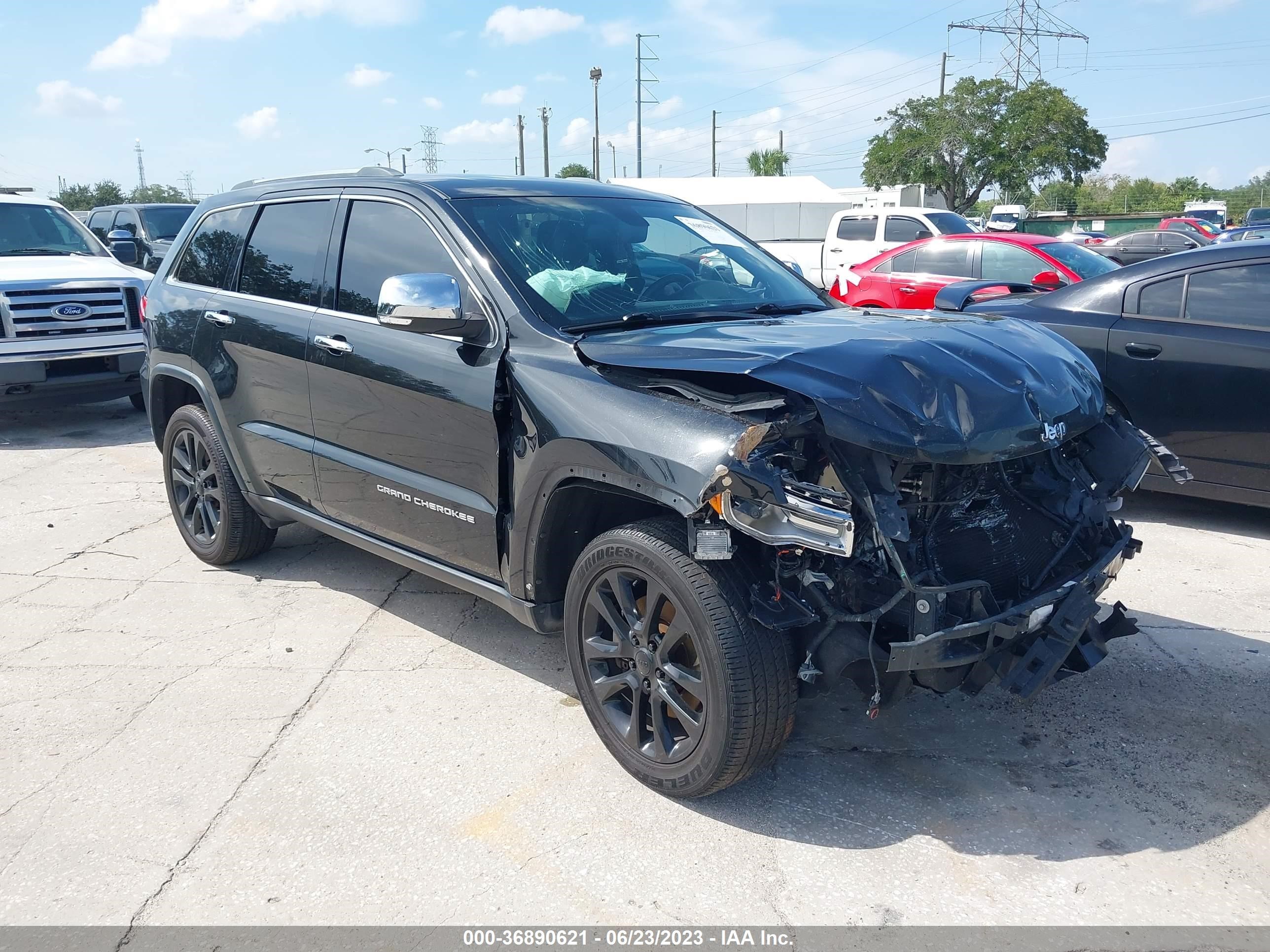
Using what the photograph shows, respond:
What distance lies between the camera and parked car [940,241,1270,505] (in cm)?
548

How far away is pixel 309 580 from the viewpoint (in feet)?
17.8

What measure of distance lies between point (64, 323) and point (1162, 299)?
880cm

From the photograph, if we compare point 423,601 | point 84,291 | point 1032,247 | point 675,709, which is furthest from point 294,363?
point 1032,247

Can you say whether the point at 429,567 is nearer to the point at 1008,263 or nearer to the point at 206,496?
the point at 206,496

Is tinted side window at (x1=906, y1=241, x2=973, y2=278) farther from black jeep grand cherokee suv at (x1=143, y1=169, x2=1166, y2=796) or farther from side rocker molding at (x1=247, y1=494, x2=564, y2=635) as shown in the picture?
side rocker molding at (x1=247, y1=494, x2=564, y2=635)

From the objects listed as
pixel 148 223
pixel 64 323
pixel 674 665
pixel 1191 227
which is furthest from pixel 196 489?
pixel 1191 227

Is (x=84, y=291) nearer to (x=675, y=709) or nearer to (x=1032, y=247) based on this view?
(x=675, y=709)

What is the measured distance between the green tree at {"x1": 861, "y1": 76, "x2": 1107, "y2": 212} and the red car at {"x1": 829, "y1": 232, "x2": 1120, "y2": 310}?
35.4 metres

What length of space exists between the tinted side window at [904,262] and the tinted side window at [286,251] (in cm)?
817

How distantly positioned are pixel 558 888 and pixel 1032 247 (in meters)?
9.66

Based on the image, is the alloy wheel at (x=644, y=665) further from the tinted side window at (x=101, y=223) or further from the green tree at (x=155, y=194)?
the green tree at (x=155, y=194)

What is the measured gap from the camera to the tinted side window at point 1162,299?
5977 mm

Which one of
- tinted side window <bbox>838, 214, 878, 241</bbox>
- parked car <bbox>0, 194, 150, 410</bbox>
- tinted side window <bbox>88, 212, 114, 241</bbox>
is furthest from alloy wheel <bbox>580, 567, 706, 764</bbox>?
tinted side window <bbox>838, 214, 878, 241</bbox>

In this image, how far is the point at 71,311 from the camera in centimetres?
928
